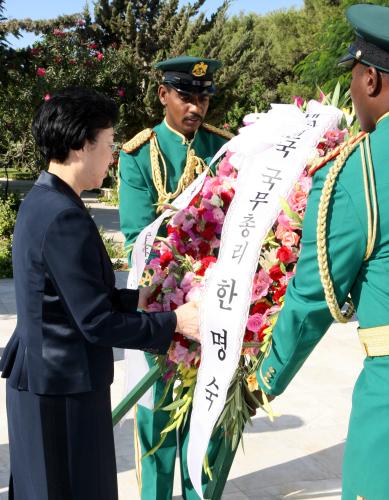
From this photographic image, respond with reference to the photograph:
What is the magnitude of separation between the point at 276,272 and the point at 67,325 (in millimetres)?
728

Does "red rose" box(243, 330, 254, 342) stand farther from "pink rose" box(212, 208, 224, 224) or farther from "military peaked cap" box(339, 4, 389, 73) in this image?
"military peaked cap" box(339, 4, 389, 73)

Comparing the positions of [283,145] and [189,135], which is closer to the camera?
[283,145]

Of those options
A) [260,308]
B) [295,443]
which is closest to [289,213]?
[260,308]

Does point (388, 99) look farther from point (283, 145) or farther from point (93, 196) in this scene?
point (93, 196)

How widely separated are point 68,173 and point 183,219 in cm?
63

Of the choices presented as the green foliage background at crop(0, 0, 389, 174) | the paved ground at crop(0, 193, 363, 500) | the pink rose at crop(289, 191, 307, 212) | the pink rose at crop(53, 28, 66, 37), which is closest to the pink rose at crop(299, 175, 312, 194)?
the pink rose at crop(289, 191, 307, 212)

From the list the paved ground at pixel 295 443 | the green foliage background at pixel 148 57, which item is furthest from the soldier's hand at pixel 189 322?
the green foliage background at pixel 148 57

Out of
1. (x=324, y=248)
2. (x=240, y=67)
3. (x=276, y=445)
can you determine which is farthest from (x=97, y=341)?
(x=240, y=67)

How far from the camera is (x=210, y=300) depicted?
2.35 metres

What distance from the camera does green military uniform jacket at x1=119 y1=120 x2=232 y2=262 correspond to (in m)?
3.45

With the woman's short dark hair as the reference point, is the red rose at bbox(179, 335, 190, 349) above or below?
below

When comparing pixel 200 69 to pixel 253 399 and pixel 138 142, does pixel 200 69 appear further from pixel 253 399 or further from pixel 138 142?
pixel 253 399

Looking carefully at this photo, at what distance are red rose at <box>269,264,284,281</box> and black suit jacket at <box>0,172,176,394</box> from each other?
18.4 inches

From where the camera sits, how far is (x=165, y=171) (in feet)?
11.6
